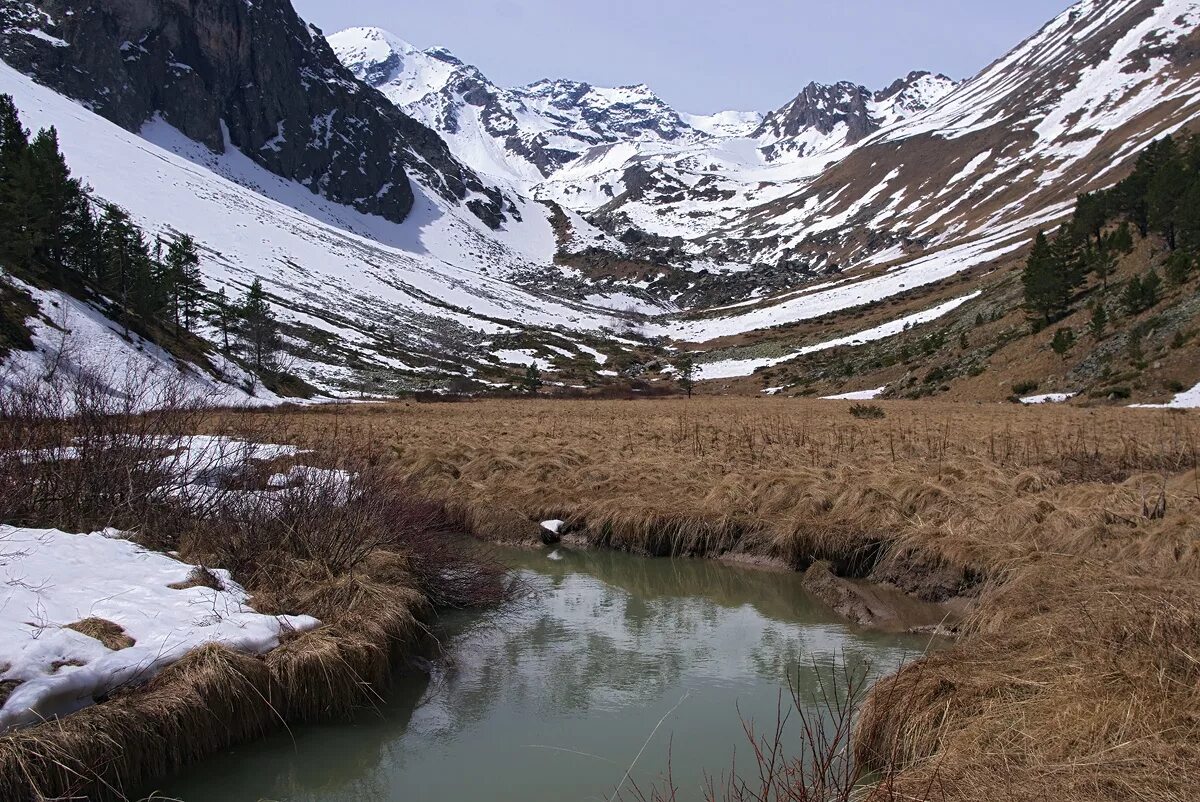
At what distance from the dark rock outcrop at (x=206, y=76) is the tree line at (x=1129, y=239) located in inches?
6402

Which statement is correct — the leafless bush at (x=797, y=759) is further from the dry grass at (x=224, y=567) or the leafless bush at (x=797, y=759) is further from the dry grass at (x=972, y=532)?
the dry grass at (x=224, y=567)

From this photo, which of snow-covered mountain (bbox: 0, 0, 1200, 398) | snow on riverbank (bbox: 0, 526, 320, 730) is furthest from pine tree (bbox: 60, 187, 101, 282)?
→ snow on riverbank (bbox: 0, 526, 320, 730)

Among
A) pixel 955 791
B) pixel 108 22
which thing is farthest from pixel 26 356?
pixel 108 22

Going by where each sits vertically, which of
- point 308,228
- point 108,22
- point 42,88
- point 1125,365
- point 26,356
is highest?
point 108,22

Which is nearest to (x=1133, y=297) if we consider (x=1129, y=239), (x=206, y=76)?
(x=1129, y=239)

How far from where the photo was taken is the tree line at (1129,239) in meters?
44.7

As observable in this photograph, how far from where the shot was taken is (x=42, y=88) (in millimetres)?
135125

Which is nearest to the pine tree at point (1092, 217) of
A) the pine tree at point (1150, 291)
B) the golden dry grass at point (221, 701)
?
the pine tree at point (1150, 291)

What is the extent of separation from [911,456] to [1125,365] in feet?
100

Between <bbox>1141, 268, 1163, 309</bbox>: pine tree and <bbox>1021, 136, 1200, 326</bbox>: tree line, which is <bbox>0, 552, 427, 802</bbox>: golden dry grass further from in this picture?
<bbox>1141, 268, 1163, 309</bbox>: pine tree

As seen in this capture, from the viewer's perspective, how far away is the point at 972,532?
11.3m

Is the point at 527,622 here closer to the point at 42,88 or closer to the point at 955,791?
the point at 955,791

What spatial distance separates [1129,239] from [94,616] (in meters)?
66.1

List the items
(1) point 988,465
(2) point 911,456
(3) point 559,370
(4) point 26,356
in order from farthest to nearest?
(3) point 559,370 < (4) point 26,356 < (2) point 911,456 < (1) point 988,465
